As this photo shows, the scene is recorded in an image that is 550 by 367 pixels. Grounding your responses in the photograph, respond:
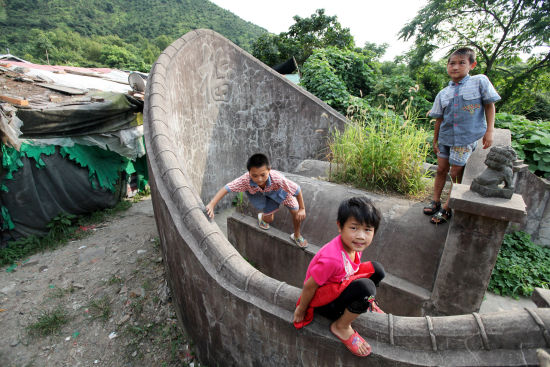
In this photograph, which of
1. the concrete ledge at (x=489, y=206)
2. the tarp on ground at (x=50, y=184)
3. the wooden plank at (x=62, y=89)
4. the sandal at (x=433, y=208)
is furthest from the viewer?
the wooden plank at (x=62, y=89)

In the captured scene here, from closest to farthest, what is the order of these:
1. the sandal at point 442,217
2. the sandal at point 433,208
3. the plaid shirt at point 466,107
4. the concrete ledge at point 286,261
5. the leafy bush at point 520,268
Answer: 1. the plaid shirt at point 466,107
2. the concrete ledge at point 286,261
3. the sandal at point 442,217
4. the sandal at point 433,208
5. the leafy bush at point 520,268

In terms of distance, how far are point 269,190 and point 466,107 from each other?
2201mm

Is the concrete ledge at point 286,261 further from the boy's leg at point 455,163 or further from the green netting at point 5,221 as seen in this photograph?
the green netting at point 5,221

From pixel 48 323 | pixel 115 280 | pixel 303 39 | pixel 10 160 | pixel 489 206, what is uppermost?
pixel 303 39

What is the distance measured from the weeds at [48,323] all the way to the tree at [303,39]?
1876 cm

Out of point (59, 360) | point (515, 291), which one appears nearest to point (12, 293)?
point (59, 360)

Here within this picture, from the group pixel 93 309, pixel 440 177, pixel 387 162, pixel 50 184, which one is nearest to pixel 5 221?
pixel 50 184

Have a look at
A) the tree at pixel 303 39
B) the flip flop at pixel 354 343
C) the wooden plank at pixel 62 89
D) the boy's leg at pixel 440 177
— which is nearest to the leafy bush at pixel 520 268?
the boy's leg at pixel 440 177

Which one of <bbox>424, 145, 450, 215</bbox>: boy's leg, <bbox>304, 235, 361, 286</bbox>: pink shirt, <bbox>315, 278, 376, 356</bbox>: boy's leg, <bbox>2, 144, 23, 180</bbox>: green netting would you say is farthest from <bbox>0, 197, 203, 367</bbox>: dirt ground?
<bbox>424, 145, 450, 215</bbox>: boy's leg

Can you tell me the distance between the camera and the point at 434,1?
9.88 metres

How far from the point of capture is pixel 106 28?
3931 centimetres

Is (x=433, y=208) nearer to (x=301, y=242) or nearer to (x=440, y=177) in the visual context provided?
(x=440, y=177)

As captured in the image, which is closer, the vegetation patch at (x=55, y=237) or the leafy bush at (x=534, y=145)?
the vegetation patch at (x=55, y=237)

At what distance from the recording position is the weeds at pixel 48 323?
316cm
